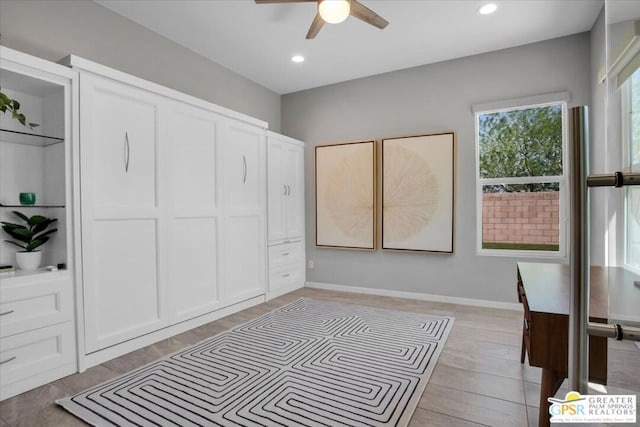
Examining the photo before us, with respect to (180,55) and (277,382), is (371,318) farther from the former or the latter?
(180,55)

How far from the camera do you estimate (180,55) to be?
3.50 meters

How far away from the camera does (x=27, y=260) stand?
219cm

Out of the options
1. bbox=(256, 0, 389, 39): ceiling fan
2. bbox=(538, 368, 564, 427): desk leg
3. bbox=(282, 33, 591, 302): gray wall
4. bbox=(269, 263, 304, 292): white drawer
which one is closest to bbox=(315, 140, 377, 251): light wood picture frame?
bbox=(282, 33, 591, 302): gray wall

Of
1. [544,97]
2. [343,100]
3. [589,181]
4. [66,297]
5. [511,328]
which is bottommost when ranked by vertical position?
[511,328]

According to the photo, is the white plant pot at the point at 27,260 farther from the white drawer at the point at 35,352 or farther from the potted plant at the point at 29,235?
the white drawer at the point at 35,352

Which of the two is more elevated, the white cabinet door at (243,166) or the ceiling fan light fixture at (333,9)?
the ceiling fan light fixture at (333,9)

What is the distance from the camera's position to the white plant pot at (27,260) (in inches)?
86.0

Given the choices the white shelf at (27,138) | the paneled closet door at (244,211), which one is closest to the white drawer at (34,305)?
the white shelf at (27,138)

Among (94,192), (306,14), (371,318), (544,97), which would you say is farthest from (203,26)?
(544,97)

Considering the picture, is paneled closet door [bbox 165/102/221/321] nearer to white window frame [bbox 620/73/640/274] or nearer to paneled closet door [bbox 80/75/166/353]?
paneled closet door [bbox 80/75/166/353]

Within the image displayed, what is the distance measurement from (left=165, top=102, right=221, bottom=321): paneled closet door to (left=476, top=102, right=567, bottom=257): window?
2961mm

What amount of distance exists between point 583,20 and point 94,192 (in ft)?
14.6

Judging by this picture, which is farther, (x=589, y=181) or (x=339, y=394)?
(x=339, y=394)

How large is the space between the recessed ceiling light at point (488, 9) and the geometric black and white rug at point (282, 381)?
2876 millimetres
